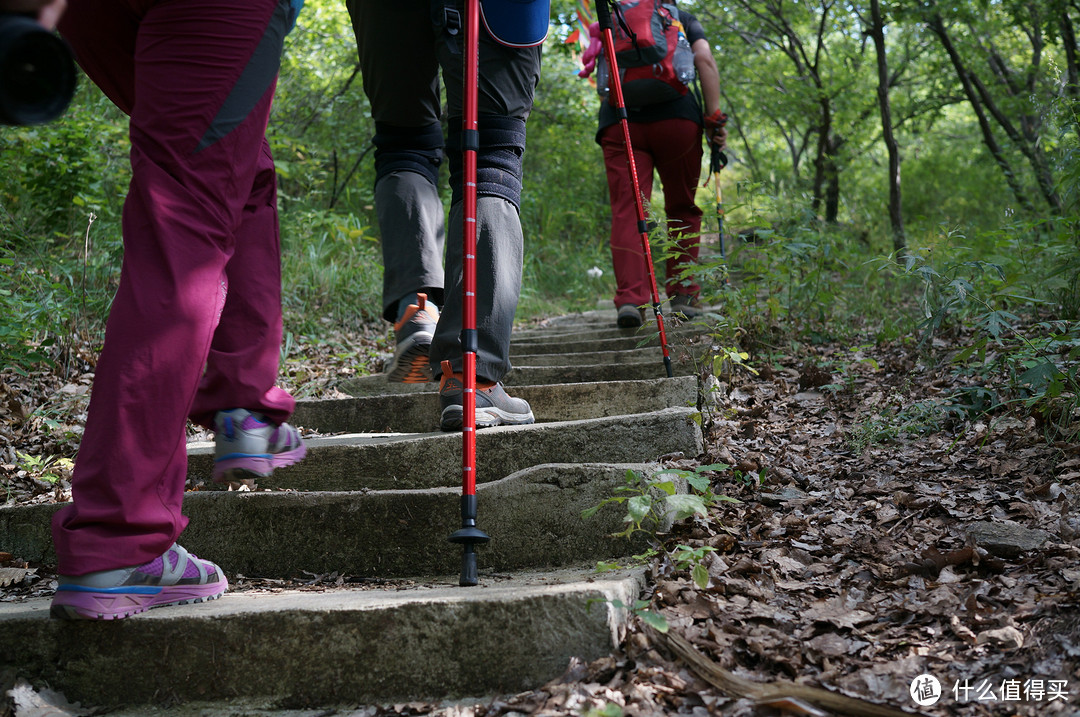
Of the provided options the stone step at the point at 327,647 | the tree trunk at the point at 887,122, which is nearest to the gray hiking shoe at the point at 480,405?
the stone step at the point at 327,647

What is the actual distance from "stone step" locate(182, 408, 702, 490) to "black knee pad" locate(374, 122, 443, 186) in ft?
3.55

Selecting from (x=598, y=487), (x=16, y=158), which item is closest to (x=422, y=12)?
(x=598, y=487)

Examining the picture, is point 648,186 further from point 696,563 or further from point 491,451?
point 696,563

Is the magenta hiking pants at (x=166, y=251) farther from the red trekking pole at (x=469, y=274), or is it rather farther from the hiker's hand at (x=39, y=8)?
the red trekking pole at (x=469, y=274)

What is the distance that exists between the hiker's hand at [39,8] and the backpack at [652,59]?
3651 mm

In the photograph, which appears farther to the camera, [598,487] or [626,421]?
[626,421]

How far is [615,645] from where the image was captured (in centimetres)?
144

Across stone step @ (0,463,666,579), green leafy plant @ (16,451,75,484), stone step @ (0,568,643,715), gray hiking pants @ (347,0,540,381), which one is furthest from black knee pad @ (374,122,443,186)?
stone step @ (0,568,643,715)

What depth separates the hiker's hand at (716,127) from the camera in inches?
196

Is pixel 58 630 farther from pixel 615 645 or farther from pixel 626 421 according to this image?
pixel 626 421

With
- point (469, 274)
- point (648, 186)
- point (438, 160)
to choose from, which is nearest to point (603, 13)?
point (438, 160)

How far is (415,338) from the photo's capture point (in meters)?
2.81

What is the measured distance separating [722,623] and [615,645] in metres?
0.26

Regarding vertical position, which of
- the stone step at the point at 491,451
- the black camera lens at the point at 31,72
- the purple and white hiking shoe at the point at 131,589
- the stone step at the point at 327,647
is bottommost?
the stone step at the point at 327,647
